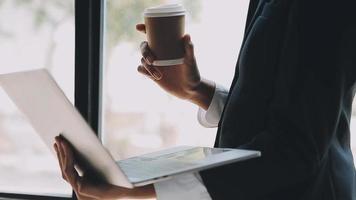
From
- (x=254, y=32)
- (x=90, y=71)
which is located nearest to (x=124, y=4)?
(x=90, y=71)

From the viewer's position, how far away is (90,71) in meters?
1.30

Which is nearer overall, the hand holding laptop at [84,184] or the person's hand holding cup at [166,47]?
the hand holding laptop at [84,184]

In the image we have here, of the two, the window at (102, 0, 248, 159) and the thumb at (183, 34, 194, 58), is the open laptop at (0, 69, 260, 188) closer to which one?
the thumb at (183, 34, 194, 58)

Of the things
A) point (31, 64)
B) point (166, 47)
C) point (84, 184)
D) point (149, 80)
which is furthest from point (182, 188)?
point (31, 64)

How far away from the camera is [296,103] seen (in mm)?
658

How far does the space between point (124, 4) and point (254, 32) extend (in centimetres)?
62

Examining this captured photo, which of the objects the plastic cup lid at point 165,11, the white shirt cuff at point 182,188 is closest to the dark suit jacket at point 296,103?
the white shirt cuff at point 182,188

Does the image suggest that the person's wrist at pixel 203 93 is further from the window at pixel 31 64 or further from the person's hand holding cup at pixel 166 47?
the window at pixel 31 64

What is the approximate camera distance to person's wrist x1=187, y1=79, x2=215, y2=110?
3.32 ft

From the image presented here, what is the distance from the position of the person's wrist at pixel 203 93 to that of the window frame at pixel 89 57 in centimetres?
37

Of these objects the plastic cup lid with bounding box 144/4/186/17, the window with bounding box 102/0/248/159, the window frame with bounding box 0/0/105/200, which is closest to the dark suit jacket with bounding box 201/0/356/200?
the plastic cup lid with bounding box 144/4/186/17

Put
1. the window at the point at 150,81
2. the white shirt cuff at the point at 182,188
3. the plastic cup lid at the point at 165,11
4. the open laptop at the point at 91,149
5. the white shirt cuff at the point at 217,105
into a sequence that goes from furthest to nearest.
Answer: the window at the point at 150,81 < the white shirt cuff at the point at 217,105 < the plastic cup lid at the point at 165,11 < the white shirt cuff at the point at 182,188 < the open laptop at the point at 91,149

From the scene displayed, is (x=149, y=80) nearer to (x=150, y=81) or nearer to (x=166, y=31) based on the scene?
(x=150, y=81)

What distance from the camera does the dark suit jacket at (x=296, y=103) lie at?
0.66 m
